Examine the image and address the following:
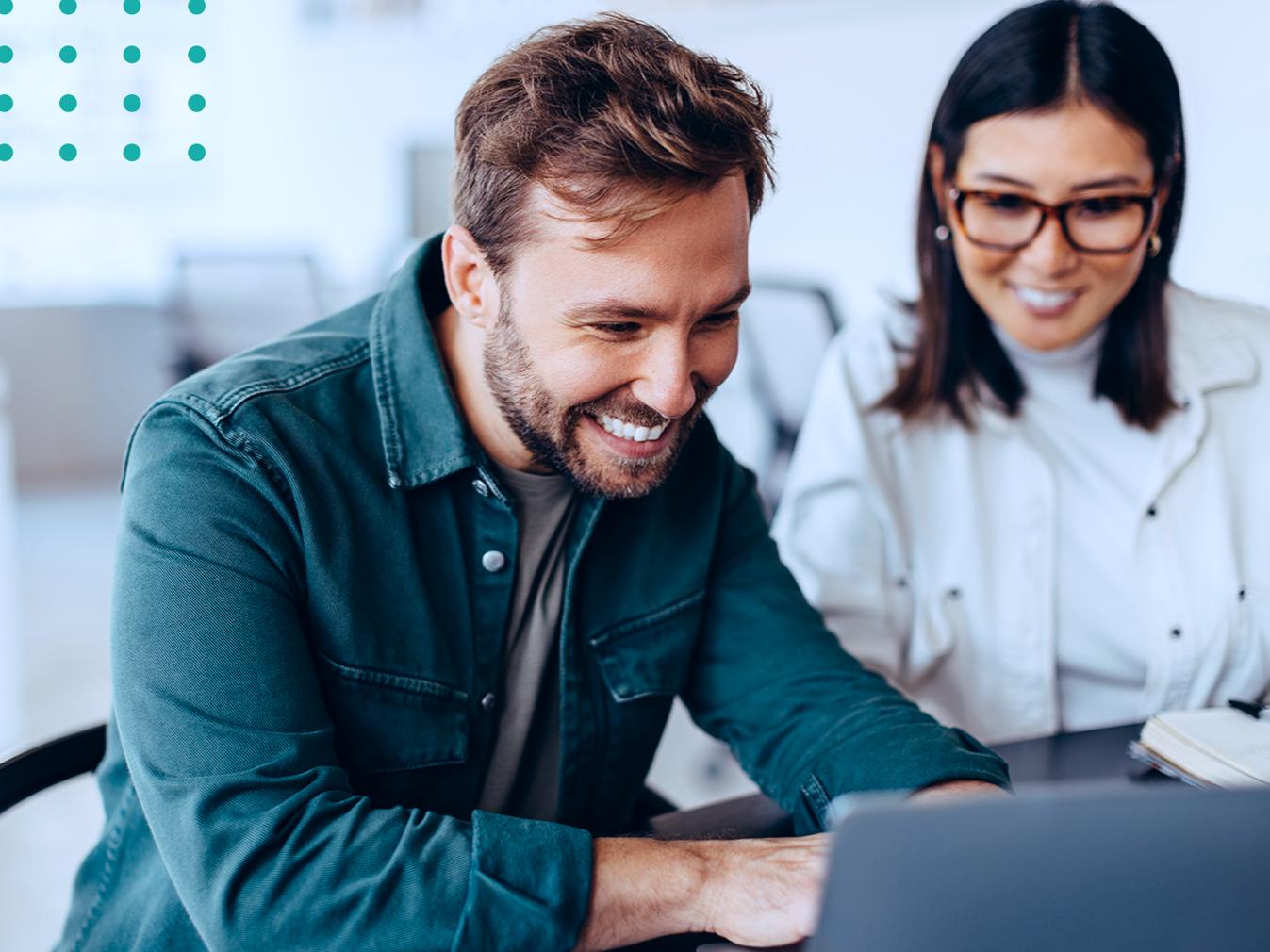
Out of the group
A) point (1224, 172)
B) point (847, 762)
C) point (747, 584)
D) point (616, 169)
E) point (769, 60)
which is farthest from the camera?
point (769, 60)

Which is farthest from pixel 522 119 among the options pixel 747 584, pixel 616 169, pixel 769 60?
pixel 769 60

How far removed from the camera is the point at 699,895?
946 millimetres

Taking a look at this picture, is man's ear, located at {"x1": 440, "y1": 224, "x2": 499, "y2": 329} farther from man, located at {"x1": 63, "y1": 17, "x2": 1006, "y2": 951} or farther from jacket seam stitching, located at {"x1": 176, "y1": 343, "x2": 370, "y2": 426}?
jacket seam stitching, located at {"x1": 176, "y1": 343, "x2": 370, "y2": 426}

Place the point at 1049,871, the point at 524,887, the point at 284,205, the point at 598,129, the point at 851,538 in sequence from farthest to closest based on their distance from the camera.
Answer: the point at 284,205, the point at 851,538, the point at 598,129, the point at 524,887, the point at 1049,871

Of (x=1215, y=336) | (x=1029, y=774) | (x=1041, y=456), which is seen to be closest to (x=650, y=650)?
(x=1029, y=774)

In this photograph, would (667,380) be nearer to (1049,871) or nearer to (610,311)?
(610,311)

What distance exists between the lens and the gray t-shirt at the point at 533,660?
124 cm

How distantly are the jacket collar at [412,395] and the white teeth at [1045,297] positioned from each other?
76 cm

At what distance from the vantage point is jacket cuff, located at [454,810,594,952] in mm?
909

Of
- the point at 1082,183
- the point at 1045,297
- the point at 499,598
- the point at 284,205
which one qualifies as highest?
the point at 1082,183

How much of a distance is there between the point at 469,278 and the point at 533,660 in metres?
0.38

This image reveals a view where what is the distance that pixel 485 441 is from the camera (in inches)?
49.1

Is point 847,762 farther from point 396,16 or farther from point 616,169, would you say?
point 396,16

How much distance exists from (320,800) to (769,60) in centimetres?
377
